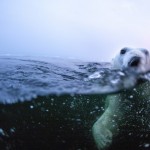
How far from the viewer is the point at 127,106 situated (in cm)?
981

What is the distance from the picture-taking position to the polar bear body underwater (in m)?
5.41

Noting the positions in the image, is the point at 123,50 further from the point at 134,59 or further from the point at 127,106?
the point at 127,106

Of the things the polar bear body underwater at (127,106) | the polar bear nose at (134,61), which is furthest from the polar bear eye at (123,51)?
the polar bear nose at (134,61)

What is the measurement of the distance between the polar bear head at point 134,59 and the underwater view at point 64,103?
0.27m

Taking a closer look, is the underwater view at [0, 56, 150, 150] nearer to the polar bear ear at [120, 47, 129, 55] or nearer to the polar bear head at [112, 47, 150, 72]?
the polar bear head at [112, 47, 150, 72]

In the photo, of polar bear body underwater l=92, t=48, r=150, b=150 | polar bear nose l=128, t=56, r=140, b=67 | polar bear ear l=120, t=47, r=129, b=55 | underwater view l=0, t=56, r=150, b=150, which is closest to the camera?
polar bear nose l=128, t=56, r=140, b=67

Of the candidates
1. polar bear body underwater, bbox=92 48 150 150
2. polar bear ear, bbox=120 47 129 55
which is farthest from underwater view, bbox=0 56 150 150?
polar bear ear, bbox=120 47 129 55

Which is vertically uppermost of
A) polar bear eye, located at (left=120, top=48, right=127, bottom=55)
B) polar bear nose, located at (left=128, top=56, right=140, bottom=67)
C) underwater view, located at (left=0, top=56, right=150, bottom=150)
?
polar bear eye, located at (left=120, top=48, right=127, bottom=55)

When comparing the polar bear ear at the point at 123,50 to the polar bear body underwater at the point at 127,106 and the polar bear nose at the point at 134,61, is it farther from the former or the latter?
the polar bear nose at the point at 134,61

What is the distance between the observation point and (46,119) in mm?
11680

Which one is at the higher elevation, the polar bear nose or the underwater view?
the polar bear nose

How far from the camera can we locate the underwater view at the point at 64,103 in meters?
6.56

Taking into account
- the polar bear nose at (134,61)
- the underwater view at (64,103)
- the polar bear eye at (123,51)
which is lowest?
the underwater view at (64,103)

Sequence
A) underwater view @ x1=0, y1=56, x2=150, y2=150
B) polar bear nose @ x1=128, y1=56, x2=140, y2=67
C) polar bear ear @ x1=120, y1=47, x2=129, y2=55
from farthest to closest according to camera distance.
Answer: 1. underwater view @ x1=0, y1=56, x2=150, y2=150
2. polar bear ear @ x1=120, y1=47, x2=129, y2=55
3. polar bear nose @ x1=128, y1=56, x2=140, y2=67
